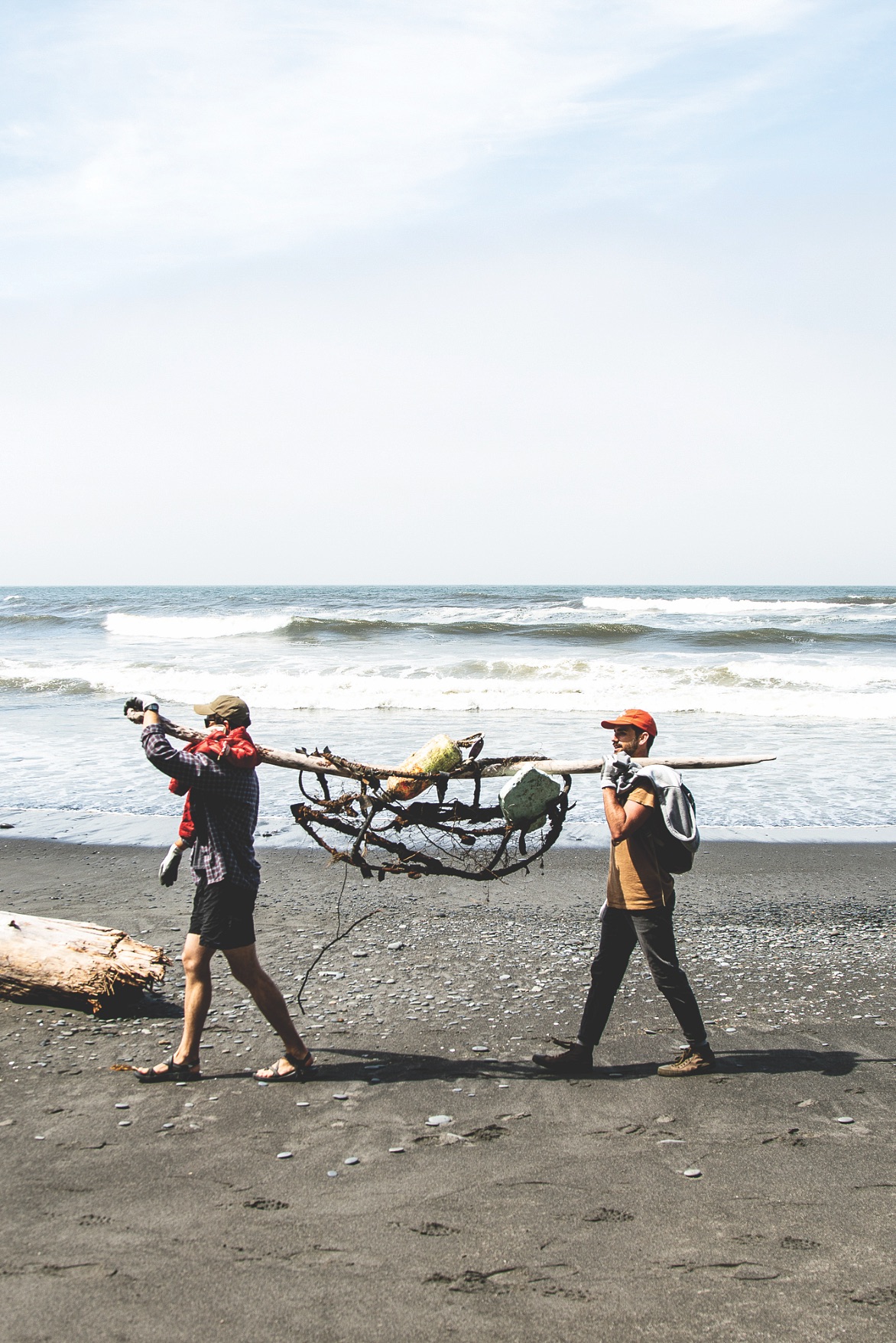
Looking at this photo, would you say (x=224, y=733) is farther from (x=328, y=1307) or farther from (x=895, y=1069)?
(x=895, y=1069)

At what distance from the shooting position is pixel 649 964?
5406 mm

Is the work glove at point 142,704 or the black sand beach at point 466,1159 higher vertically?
the work glove at point 142,704

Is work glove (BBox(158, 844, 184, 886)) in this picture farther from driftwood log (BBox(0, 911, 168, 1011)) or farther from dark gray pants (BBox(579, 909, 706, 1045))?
dark gray pants (BBox(579, 909, 706, 1045))

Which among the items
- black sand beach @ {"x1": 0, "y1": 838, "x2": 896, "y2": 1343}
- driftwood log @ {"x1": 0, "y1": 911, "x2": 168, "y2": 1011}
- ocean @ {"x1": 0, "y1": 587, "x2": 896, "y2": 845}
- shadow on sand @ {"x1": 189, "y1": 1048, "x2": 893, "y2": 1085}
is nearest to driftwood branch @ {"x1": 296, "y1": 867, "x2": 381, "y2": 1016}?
black sand beach @ {"x1": 0, "y1": 838, "x2": 896, "y2": 1343}

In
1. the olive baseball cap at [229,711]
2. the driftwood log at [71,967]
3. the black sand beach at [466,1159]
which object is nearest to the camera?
the black sand beach at [466,1159]

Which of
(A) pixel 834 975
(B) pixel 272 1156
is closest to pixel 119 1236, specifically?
(B) pixel 272 1156

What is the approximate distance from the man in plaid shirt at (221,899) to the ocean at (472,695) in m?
5.51

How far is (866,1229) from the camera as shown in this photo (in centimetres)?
391

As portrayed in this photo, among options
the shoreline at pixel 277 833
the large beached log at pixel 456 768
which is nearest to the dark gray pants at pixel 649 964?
the large beached log at pixel 456 768

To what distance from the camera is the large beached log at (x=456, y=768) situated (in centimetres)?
547

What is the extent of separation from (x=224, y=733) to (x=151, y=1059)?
1981 mm

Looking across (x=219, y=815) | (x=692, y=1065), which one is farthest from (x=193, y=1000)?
(x=692, y=1065)

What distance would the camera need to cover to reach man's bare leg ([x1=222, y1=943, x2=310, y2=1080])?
5.11 m

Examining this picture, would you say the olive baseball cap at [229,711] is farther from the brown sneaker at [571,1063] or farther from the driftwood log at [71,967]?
the brown sneaker at [571,1063]
